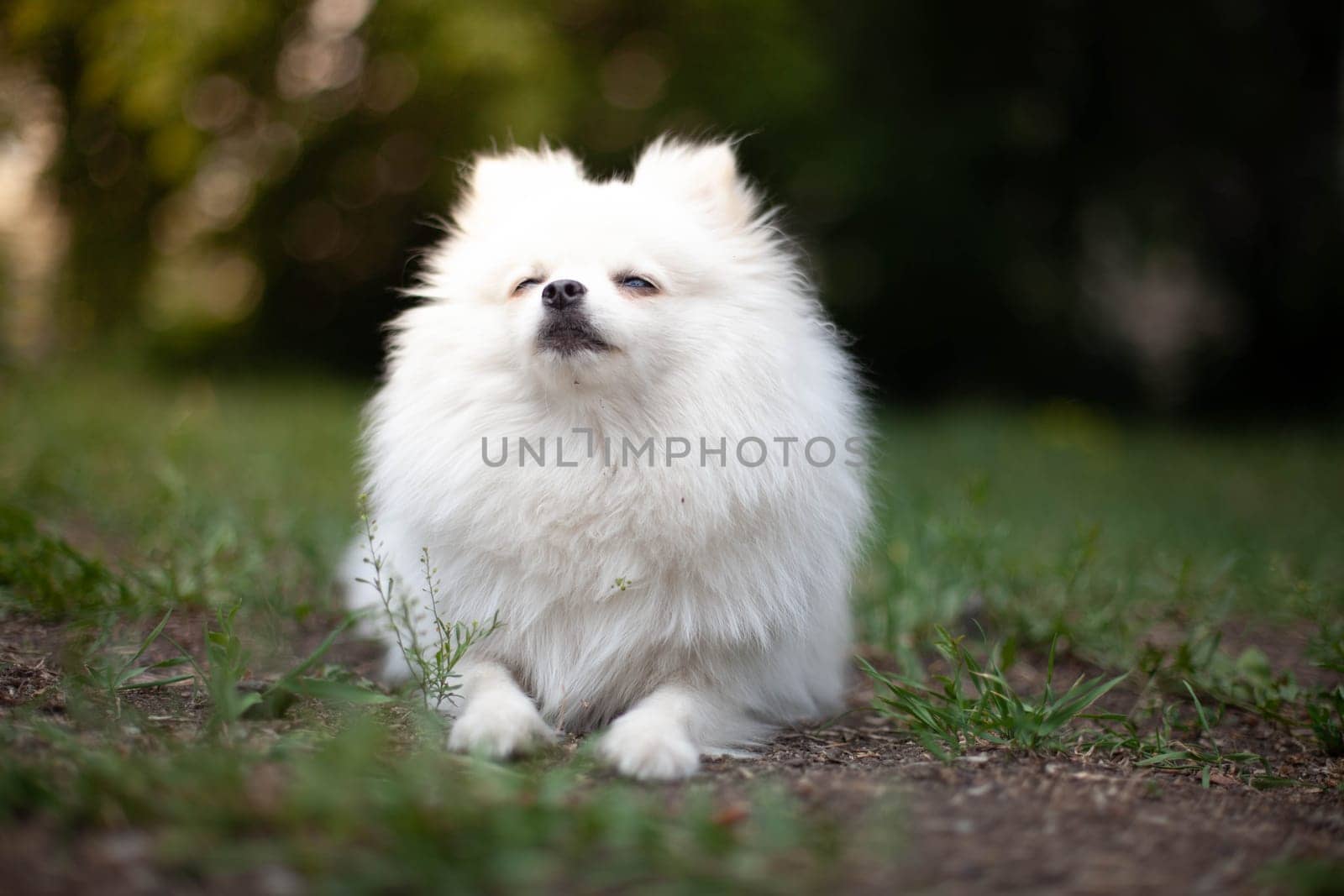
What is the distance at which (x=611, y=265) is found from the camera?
2602 mm

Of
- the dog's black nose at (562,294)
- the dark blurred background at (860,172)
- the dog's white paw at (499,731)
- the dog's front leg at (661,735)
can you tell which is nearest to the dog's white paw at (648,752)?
A: the dog's front leg at (661,735)

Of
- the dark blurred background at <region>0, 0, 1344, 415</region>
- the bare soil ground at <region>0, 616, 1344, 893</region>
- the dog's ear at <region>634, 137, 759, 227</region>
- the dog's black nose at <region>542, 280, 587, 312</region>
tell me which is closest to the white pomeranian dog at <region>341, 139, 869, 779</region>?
the dog's black nose at <region>542, 280, 587, 312</region>

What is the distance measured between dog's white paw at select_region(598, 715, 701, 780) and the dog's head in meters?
0.84

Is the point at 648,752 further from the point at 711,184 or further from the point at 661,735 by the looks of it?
the point at 711,184

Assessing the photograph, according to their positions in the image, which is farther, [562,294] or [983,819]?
[562,294]

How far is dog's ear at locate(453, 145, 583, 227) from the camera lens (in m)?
2.89

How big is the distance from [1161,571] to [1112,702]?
1.32 m

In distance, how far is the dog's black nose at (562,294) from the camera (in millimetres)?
2445

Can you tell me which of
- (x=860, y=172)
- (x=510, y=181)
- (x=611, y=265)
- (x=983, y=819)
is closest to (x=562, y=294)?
(x=611, y=265)

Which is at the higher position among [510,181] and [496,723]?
[510,181]

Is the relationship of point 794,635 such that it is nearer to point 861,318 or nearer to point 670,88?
point 670,88

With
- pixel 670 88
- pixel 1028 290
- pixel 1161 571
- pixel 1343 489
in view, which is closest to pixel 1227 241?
pixel 1028 290

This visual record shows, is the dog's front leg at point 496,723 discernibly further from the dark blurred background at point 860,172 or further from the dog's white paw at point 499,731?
the dark blurred background at point 860,172

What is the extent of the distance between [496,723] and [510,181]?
1577mm
